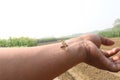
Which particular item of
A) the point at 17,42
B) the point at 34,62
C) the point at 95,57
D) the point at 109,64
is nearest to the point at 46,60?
the point at 34,62

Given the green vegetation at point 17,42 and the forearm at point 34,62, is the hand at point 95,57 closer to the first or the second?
the forearm at point 34,62

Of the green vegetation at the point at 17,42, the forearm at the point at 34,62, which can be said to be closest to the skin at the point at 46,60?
the forearm at the point at 34,62

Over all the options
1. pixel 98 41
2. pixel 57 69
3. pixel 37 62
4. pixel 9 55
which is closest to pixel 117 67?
pixel 98 41

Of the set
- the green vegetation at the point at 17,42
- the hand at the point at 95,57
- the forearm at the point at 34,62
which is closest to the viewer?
the forearm at the point at 34,62

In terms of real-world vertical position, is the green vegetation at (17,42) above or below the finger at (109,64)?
A: below

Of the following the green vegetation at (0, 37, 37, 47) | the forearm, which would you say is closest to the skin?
the forearm

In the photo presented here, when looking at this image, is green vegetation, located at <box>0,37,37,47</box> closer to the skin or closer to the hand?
the hand

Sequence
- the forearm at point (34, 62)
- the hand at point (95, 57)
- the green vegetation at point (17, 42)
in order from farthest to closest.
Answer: the green vegetation at point (17, 42) < the hand at point (95, 57) < the forearm at point (34, 62)

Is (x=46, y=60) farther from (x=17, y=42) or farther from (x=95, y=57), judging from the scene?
(x=17, y=42)

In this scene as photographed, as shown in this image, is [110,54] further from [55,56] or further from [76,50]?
[55,56]

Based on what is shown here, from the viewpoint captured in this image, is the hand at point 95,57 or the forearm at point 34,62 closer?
the forearm at point 34,62
